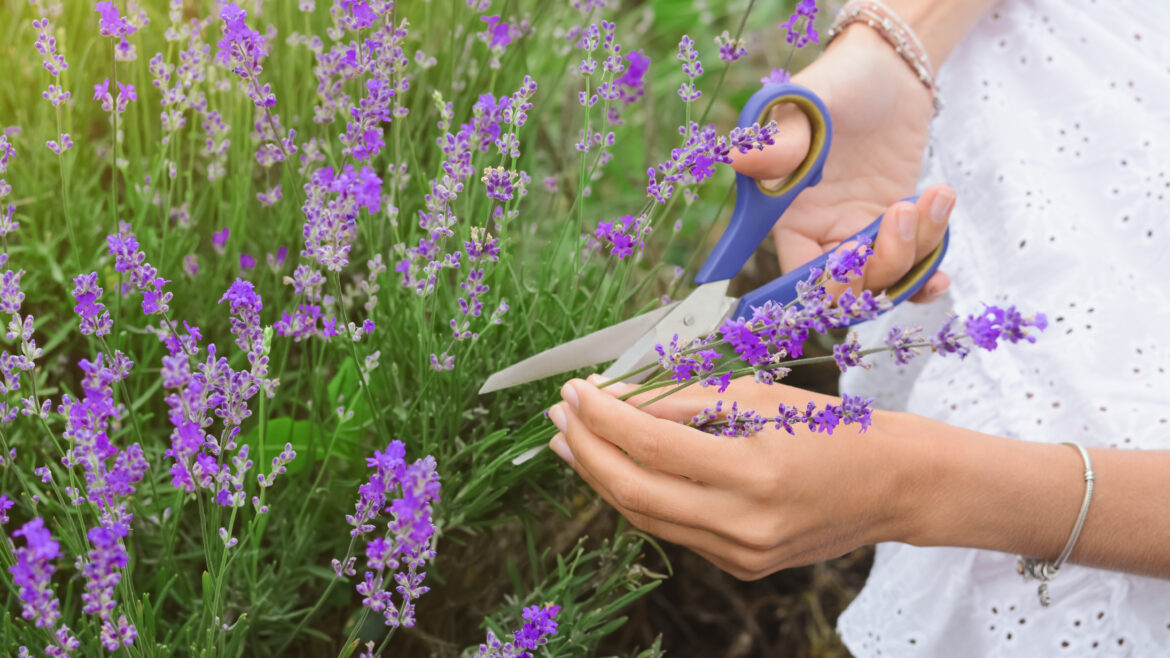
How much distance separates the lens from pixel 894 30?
4.43 ft

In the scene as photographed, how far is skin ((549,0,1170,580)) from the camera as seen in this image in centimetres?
88

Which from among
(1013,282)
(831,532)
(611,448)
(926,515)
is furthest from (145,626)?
(1013,282)

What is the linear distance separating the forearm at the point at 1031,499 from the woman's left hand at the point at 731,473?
0.06m

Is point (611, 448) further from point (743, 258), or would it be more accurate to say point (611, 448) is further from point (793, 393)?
point (743, 258)

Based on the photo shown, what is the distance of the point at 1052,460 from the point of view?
1043 mm

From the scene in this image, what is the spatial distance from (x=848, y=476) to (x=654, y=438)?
23cm

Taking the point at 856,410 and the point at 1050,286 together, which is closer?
the point at 856,410

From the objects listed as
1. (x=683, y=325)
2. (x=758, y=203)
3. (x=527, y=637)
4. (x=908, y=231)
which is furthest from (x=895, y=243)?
(x=527, y=637)

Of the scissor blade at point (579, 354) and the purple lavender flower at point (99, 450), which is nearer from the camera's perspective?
the purple lavender flower at point (99, 450)

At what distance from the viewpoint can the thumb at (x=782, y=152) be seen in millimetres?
1078

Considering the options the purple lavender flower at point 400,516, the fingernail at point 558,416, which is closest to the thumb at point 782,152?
the fingernail at point 558,416

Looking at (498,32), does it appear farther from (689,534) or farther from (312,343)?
(689,534)

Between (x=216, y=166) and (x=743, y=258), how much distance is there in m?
0.65

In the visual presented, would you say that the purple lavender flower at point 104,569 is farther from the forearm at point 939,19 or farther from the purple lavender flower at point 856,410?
the forearm at point 939,19
